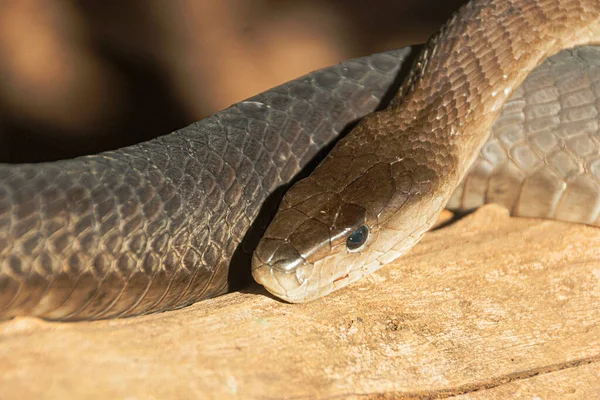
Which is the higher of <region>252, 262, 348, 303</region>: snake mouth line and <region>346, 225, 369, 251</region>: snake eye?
<region>346, 225, 369, 251</region>: snake eye

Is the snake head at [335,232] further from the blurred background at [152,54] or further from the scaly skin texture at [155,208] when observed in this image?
the blurred background at [152,54]

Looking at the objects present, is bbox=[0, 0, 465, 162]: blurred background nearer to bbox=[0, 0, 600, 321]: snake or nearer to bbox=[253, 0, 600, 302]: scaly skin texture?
bbox=[0, 0, 600, 321]: snake

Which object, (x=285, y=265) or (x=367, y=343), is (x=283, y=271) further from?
(x=367, y=343)

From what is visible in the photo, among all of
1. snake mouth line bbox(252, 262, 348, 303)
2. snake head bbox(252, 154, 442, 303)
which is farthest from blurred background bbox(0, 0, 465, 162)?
snake mouth line bbox(252, 262, 348, 303)

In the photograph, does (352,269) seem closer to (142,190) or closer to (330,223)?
(330,223)

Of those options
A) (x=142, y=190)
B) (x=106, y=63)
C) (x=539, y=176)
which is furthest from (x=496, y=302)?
(x=106, y=63)

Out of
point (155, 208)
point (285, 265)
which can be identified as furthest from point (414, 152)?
point (155, 208)

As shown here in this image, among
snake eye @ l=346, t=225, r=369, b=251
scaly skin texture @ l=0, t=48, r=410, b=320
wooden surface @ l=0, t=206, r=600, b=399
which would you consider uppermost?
scaly skin texture @ l=0, t=48, r=410, b=320
